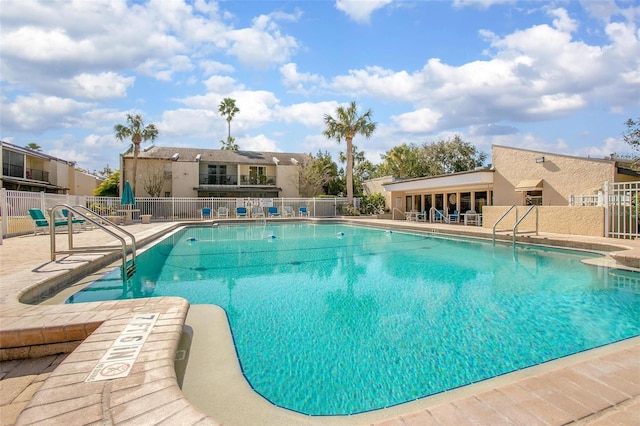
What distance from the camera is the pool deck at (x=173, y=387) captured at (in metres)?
1.97

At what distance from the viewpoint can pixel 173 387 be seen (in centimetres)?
217

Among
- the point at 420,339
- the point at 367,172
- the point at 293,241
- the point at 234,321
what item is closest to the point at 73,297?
the point at 234,321

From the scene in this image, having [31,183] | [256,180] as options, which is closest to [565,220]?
[256,180]

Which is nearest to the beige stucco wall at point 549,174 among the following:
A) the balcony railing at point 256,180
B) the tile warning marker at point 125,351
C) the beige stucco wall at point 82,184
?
the tile warning marker at point 125,351

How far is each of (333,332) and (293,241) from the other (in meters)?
9.59

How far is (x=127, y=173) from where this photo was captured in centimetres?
2953

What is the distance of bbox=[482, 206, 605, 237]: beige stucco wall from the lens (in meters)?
11.7

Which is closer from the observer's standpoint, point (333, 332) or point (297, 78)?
point (333, 332)

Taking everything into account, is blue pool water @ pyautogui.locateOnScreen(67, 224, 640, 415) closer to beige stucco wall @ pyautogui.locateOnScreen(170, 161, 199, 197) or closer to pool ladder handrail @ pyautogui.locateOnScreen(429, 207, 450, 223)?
pool ladder handrail @ pyautogui.locateOnScreen(429, 207, 450, 223)

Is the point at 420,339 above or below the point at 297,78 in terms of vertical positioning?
below

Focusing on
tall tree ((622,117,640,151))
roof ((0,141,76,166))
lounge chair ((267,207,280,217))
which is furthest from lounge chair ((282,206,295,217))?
roof ((0,141,76,166))

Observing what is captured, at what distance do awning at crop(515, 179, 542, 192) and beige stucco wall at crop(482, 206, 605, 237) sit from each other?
8.47 ft

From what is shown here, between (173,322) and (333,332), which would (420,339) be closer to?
(333,332)

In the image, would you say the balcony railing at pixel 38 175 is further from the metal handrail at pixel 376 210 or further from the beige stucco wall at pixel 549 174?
the beige stucco wall at pixel 549 174
